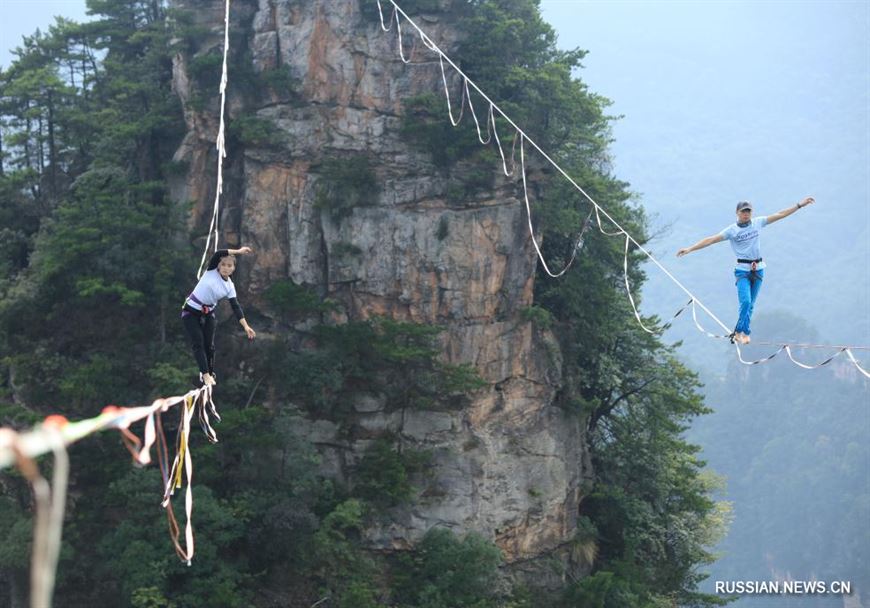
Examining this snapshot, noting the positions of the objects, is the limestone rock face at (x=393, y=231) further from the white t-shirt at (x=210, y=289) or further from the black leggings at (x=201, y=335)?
the white t-shirt at (x=210, y=289)

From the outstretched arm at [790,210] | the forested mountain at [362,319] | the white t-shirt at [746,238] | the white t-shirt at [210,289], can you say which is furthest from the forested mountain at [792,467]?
the white t-shirt at [210,289]

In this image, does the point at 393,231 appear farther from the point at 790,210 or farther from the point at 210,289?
the point at 210,289

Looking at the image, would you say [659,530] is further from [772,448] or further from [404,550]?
[772,448]

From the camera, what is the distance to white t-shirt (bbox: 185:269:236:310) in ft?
35.3

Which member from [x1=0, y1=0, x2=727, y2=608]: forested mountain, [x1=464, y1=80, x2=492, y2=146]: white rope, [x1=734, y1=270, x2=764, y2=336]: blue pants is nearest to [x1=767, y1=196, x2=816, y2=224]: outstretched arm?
[x1=734, y1=270, x2=764, y2=336]: blue pants

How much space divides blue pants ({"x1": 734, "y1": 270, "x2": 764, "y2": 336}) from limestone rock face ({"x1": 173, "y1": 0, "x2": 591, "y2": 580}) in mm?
13376

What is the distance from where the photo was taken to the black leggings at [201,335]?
36.5 ft

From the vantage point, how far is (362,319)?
26422 millimetres

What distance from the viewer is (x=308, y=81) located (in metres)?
26.8

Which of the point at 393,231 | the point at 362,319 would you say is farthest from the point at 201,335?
the point at 393,231

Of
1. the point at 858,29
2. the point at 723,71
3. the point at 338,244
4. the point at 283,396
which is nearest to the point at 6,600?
the point at 283,396

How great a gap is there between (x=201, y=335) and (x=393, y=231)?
1547 centimetres

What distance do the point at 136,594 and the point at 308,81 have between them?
11.6m

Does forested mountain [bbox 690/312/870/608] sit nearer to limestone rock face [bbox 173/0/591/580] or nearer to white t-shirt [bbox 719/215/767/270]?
limestone rock face [bbox 173/0/591/580]
